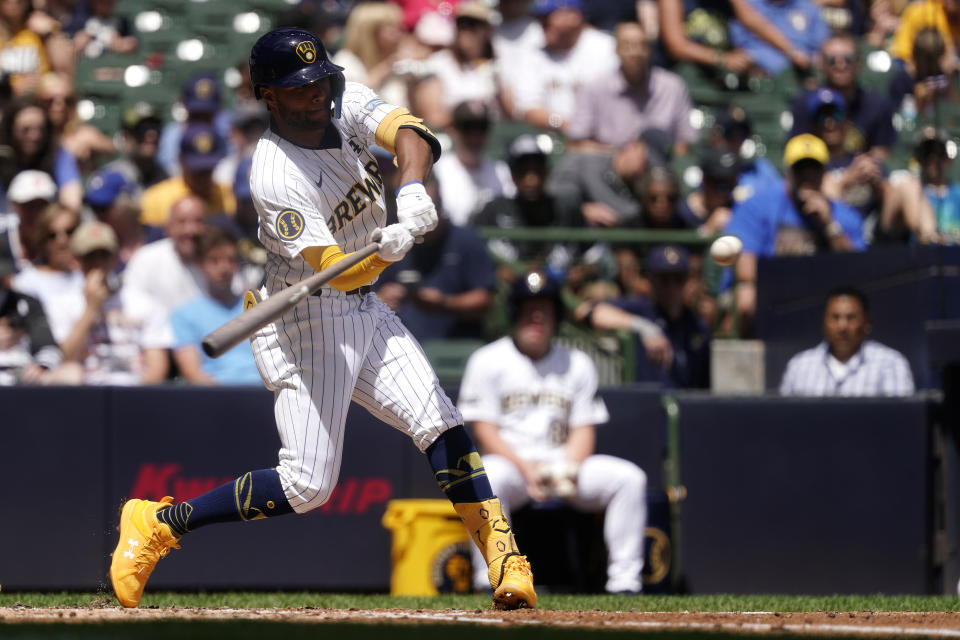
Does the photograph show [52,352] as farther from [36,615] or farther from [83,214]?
[36,615]

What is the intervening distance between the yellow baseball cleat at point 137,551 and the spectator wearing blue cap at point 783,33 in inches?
277

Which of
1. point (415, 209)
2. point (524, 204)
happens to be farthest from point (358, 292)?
point (524, 204)

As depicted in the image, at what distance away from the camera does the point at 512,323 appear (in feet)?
24.4

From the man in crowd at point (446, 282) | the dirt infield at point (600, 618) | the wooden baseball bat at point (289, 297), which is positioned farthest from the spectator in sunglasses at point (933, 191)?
the wooden baseball bat at point (289, 297)

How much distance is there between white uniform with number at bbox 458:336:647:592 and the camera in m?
6.89

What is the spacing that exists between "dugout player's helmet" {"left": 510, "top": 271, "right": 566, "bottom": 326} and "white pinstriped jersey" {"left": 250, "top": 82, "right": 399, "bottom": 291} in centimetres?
212

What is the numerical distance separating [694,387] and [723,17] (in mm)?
4004

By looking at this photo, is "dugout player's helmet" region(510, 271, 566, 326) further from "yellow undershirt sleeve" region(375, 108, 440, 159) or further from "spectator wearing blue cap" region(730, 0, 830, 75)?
"spectator wearing blue cap" region(730, 0, 830, 75)

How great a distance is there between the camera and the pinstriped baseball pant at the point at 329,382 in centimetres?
484

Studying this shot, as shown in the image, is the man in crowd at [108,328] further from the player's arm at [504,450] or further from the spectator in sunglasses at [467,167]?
the spectator in sunglasses at [467,167]

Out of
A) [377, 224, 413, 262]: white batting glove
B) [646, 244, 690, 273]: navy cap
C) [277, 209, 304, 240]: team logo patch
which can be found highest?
[646, 244, 690, 273]: navy cap

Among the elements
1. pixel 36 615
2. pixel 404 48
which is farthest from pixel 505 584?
pixel 404 48

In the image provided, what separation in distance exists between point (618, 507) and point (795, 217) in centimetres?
263

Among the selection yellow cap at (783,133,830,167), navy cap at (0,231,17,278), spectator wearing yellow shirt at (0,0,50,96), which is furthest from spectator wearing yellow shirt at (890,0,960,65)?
spectator wearing yellow shirt at (0,0,50,96)
